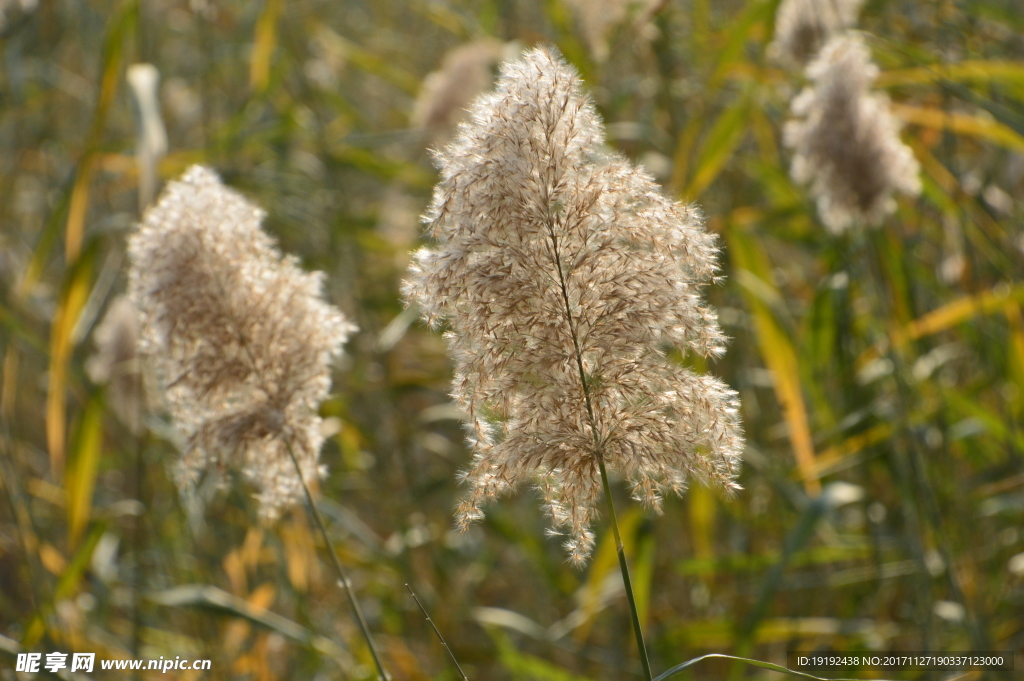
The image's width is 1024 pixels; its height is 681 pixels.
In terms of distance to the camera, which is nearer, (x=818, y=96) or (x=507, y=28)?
(x=818, y=96)

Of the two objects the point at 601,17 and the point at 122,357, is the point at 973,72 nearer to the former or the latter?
the point at 601,17

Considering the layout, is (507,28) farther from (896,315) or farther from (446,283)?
(446,283)

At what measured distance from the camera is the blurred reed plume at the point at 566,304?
113cm

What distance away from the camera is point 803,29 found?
3.08 metres

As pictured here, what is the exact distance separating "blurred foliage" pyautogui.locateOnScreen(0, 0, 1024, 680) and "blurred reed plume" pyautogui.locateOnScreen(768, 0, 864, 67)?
0.30ft

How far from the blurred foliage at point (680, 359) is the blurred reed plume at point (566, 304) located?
2.43ft

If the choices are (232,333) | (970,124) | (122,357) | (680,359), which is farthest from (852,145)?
(122,357)

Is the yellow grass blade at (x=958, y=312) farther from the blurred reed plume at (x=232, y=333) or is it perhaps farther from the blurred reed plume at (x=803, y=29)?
the blurred reed plume at (x=232, y=333)

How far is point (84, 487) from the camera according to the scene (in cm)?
204

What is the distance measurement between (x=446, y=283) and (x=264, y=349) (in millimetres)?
563

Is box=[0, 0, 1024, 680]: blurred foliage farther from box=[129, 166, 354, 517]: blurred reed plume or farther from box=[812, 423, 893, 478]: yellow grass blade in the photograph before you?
box=[129, 166, 354, 517]: blurred reed plume

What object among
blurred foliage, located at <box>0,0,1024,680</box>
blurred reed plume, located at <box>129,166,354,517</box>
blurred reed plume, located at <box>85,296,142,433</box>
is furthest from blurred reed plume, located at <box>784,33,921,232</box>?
blurred reed plume, located at <box>85,296,142,433</box>

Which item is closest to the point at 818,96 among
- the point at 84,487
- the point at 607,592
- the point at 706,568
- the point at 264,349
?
the point at 706,568

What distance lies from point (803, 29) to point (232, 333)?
2.51 m
